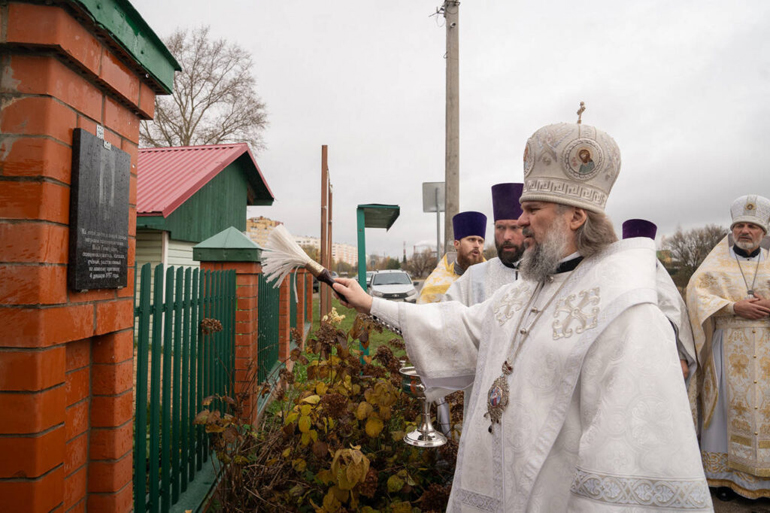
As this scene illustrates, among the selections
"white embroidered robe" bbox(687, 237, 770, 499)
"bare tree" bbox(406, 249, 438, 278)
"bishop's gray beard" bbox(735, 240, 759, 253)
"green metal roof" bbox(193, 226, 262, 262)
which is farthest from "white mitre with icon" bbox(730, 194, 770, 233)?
"bare tree" bbox(406, 249, 438, 278)

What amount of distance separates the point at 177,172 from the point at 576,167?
1157 centimetres

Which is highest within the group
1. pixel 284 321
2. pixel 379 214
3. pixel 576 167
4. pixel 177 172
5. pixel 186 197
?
pixel 177 172

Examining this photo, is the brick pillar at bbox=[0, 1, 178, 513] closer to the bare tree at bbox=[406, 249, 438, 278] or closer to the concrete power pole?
the concrete power pole

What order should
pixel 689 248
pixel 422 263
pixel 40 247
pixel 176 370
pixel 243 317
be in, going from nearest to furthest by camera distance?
pixel 40 247
pixel 176 370
pixel 243 317
pixel 689 248
pixel 422 263

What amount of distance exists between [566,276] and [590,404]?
1.70 ft

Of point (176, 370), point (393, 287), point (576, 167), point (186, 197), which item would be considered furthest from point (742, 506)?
point (393, 287)

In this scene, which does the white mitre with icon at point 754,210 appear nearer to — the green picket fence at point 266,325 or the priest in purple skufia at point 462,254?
the priest in purple skufia at point 462,254

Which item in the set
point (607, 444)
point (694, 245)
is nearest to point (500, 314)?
point (607, 444)

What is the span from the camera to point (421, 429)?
271 cm

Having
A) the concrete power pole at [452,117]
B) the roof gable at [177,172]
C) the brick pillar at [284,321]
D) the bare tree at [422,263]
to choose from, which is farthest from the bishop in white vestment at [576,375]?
the bare tree at [422,263]

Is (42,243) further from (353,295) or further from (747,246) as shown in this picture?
(747,246)

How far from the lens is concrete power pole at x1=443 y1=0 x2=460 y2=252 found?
6.32 metres

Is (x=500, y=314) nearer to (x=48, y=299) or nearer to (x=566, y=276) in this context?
(x=566, y=276)

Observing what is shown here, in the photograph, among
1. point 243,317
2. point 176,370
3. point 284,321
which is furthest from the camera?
point 284,321
